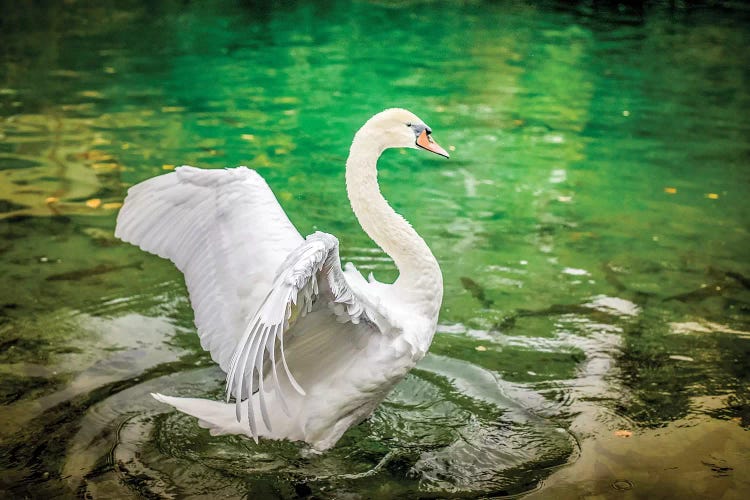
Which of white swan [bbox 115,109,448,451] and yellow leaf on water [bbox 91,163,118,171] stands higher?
white swan [bbox 115,109,448,451]

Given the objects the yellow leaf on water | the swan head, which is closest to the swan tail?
the swan head

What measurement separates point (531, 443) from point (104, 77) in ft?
33.2

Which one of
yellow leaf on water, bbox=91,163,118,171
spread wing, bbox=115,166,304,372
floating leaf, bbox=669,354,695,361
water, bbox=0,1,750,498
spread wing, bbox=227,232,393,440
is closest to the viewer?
spread wing, bbox=227,232,393,440

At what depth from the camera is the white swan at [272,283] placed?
14.1 ft

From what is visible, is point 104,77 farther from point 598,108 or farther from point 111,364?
point 111,364

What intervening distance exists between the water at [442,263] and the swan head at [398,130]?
4.74 feet

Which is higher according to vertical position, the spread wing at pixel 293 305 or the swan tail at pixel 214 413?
the spread wing at pixel 293 305

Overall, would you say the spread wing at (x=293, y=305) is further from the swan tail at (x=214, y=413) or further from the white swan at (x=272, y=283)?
the swan tail at (x=214, y=413)

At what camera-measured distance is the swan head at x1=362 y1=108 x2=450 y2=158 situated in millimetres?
4574

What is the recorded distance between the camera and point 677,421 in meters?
4.96

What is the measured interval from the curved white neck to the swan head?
0.15 ft

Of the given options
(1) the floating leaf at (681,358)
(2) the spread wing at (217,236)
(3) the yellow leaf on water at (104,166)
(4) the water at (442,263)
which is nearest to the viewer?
(2) the spread wing at (217,236)

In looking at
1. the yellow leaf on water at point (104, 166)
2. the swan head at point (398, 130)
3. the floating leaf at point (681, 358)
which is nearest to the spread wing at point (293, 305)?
the swan head at point (398, 130)

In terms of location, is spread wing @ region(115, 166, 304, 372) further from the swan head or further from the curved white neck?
the swan head
